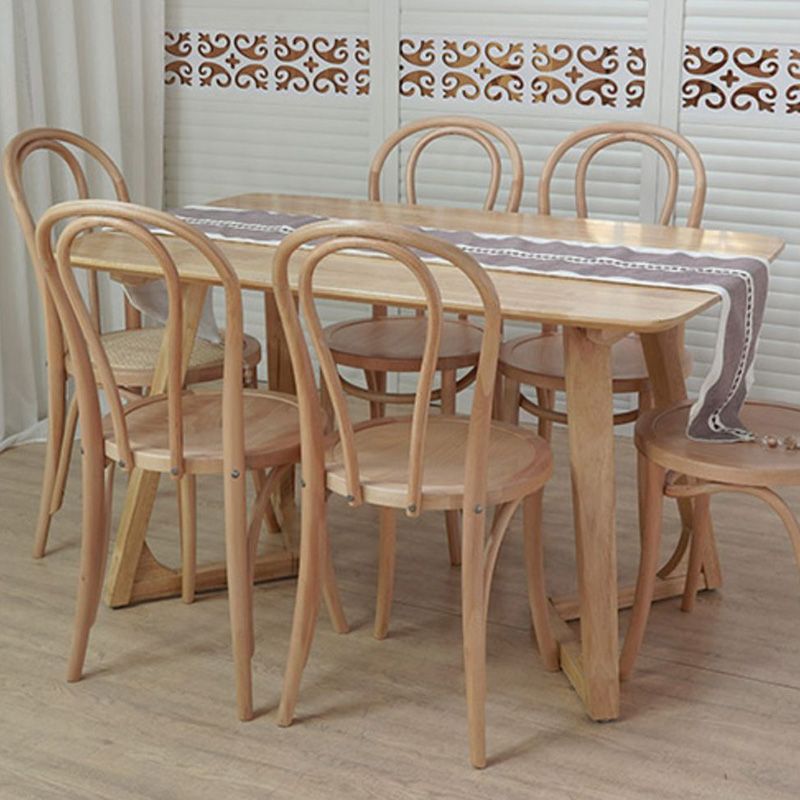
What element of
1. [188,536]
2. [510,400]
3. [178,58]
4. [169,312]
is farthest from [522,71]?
[169,312]

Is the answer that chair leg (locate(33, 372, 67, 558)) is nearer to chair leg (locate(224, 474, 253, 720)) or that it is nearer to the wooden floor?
the wooden floor

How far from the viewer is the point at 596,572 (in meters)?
2.36

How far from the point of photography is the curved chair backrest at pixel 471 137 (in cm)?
331

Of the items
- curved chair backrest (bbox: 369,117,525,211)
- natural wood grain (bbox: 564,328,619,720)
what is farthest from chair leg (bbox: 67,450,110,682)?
curved chair backrest (bbox: 369,117,525,211)

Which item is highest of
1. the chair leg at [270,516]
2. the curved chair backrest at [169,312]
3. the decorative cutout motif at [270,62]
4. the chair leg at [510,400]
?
the decorative cutout motif at [270,62]

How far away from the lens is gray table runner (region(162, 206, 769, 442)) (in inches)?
94.2

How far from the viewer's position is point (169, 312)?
7.61 ft

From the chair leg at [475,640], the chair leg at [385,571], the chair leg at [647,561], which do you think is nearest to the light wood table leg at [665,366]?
the chair leg at [647,561]

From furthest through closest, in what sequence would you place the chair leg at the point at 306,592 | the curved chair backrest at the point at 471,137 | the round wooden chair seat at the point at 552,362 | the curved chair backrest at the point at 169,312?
the curved chair backrest at the point at 471,137, the round wooden chair seat at the point at 552,362, the chair leg at the point at 306,592, the curved chair backrest at the point at 169,312

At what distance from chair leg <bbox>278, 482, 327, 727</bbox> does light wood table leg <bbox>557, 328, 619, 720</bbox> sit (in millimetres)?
423

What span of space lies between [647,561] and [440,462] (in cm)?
42

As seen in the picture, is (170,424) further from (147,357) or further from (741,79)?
(741,79)

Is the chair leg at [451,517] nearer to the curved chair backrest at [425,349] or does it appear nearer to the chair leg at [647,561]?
the chair leg at [647,561]

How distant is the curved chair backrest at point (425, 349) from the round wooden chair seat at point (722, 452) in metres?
0.38
